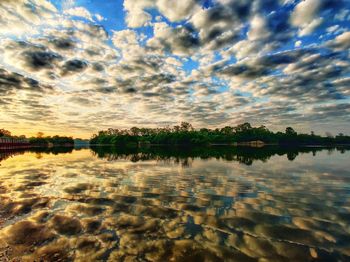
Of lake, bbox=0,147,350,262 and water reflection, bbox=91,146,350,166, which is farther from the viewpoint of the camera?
water reflection, bbox=91,146,350,166

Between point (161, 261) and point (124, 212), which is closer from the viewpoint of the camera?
point (161, 261)

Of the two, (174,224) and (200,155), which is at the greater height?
(200,155)

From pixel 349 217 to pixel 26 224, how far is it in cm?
1290

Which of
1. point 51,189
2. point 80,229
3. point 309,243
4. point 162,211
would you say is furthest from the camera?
point 51,189

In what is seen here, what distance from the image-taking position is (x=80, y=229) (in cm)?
841

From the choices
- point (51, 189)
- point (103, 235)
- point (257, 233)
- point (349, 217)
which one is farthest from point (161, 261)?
point (51, 189)

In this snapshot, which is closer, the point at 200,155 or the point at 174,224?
the point at 174,224

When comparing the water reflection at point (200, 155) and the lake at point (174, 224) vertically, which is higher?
the water reflection at point (200, 155)

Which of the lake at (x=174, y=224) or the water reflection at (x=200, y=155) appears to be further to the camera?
the water reflection at (x=200, y=155)

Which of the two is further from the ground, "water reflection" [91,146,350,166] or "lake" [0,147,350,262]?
"water reflection" [91,146,350,166]

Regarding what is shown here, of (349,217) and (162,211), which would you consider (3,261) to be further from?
(349,217)

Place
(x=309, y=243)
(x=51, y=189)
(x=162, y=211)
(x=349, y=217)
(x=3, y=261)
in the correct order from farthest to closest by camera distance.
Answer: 1. (x=51, y=189)
2. (x=162, y=211)
3. (x=349, y=217)
4. (x=309, y=243)
5. (x=3, y=261)

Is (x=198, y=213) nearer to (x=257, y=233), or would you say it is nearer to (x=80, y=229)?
(x=257, y=233)

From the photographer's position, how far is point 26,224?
8.87m
